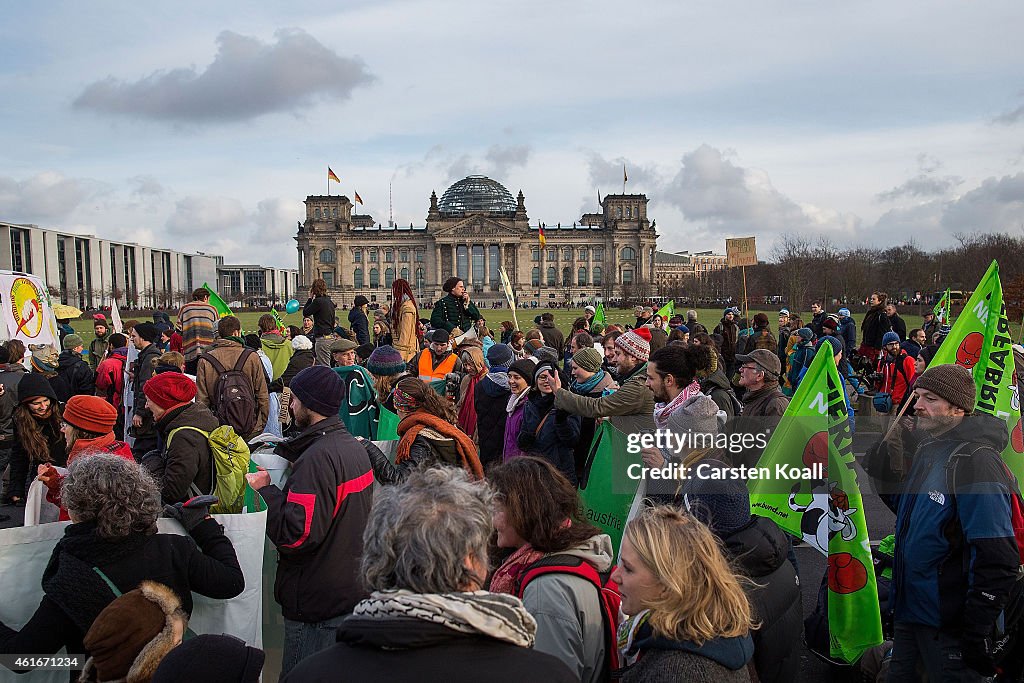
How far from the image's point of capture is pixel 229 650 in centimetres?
216

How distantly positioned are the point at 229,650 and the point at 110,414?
8.71 feet

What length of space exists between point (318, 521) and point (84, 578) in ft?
2.89

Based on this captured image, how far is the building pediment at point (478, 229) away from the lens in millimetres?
116688

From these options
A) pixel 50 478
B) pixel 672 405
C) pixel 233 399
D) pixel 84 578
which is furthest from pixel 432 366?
pixel 84 578

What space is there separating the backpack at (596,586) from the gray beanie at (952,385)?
1800mm

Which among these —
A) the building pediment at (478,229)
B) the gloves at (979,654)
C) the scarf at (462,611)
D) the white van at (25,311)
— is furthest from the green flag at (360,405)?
the building pediment at (478,229)

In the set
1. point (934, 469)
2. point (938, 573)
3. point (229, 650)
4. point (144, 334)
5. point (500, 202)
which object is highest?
point (500, 202)

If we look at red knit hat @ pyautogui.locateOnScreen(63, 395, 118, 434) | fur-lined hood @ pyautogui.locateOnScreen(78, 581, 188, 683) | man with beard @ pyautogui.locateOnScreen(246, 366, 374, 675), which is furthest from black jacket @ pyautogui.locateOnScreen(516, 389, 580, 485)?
fur-lined hood @ pyautogui.locateOnScreen(78, 581, 188, 683)

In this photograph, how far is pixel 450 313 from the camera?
9578 millimetres

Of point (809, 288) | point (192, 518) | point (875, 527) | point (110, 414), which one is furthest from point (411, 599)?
point (809, 288)

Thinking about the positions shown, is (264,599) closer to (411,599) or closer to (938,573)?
(411,599)

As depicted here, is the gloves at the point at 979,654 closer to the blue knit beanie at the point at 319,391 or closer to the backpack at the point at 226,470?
the blue knit beanie at the point at 319,391

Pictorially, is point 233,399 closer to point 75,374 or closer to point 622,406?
point 622,406

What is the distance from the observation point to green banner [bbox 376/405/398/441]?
19.5 ft
